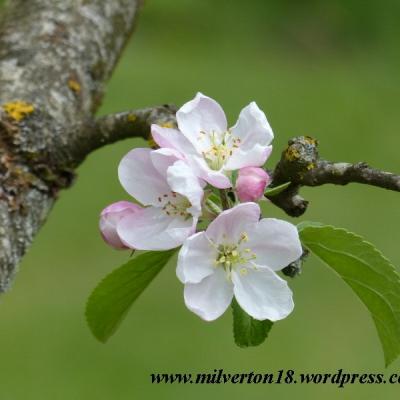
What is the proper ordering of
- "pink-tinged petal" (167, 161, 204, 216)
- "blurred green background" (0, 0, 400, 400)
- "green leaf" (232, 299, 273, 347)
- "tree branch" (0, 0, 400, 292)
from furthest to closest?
1. "blurred green background" (0, 0, 400, 400)
2. "tree branch" (0, 0, 400, 292)
3. "green leaf" (232, 299, 273, 347)
4. "pink-tinged petal" (167, 161, 204, 216)

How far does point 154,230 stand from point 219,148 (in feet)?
0.36

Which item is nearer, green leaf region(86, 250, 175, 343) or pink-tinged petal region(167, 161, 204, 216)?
pink-tinged petal region(167, 161, 204, 216)

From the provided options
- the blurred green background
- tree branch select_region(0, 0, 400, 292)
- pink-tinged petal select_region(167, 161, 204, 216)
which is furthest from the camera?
the blurred green background

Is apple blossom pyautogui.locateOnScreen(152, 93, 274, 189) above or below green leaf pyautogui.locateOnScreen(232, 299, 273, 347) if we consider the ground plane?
above

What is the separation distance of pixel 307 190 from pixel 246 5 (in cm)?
329

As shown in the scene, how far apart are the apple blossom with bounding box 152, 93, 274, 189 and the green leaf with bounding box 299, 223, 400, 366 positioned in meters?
0.10

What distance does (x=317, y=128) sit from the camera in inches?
279

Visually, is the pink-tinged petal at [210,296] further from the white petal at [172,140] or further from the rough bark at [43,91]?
the rough bark at [43,91]

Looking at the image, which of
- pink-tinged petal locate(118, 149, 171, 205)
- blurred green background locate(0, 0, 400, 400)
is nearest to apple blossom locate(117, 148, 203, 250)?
pink-tinged petal locate(118, 149, 171, 205)

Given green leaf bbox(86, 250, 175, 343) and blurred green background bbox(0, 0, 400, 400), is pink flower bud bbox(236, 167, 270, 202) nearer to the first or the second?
green leaf bbox(86, 250, 175, 343)

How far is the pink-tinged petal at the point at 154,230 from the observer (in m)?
0.97

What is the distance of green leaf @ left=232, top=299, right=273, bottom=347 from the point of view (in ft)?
3.48

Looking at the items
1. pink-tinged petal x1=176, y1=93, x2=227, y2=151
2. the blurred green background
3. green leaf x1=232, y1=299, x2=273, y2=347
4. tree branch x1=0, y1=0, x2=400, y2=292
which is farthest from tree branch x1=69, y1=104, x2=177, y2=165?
the blurred green background

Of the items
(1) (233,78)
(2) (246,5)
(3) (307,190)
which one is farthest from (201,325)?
(2) (246,5)
